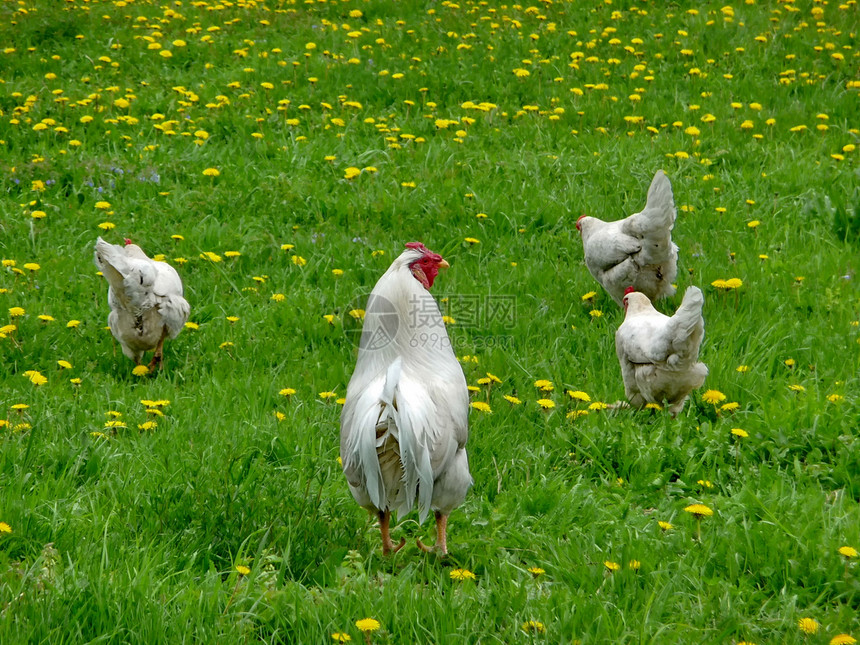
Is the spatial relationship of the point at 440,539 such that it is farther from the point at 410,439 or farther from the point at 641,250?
the point at 641,250

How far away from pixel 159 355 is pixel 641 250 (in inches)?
123

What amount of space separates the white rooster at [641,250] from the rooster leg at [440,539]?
8.35ft

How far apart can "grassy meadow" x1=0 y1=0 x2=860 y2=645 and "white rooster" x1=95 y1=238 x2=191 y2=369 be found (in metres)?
0.25

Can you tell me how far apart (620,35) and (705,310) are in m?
5.89

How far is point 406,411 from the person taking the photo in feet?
10.3

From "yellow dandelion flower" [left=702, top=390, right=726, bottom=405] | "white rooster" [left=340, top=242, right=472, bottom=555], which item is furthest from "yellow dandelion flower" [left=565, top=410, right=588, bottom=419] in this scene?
"white rooster" [left=340, top=242, right=472, bottom=555]

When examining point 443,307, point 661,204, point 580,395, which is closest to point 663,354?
point 580,395

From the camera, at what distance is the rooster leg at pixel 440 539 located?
3578mm

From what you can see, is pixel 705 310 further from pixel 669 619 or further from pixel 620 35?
pixel 620 35

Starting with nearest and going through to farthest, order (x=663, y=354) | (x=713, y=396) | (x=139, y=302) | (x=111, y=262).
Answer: (x=663, y=354)
(x=713, y=396)
(x=111, y=262)
(x=139, y=302)

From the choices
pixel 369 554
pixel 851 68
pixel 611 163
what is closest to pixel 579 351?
pixel 369 554

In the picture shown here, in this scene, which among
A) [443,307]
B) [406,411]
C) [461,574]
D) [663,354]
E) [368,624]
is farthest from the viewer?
[443,307]

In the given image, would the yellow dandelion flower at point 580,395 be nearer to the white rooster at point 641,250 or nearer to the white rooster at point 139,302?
the white rooster at point 641,250

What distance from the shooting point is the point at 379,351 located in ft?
11.7
